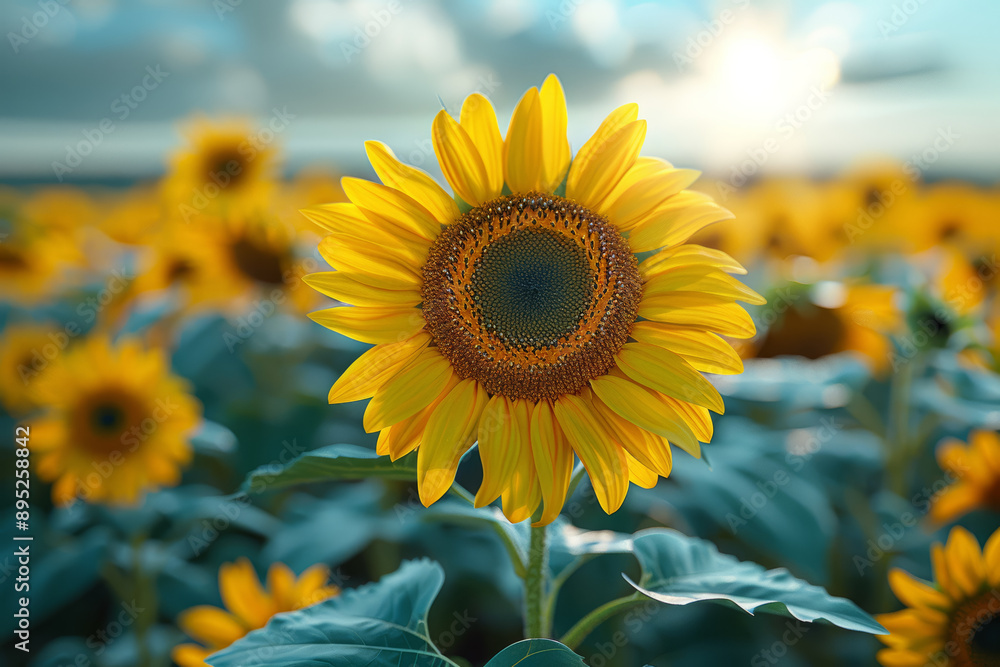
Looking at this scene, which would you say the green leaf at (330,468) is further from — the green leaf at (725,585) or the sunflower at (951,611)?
the sunflower at (951,611)

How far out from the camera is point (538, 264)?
3.35 feet

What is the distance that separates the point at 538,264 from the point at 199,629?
1.06m

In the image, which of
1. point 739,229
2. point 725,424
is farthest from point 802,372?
point 739,229

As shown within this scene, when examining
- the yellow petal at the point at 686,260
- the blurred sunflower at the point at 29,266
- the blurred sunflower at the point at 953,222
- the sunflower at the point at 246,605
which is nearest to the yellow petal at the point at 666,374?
the yellow petal at the point at 686,260

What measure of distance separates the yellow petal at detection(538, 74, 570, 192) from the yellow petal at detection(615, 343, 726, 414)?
0.81ft

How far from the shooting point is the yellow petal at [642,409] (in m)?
0.89

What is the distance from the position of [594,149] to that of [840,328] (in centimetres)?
198

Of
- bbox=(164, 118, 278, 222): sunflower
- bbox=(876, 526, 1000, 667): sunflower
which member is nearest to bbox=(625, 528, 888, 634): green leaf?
bbox=(876, 526, 1000, 667): sunflower

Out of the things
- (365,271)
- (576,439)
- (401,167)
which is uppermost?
(401,167)

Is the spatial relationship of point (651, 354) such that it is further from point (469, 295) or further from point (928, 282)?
point (928, 282)

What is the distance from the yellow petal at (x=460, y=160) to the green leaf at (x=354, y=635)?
21.4 inches

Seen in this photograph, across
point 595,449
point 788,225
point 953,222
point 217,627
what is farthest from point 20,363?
point 953,222

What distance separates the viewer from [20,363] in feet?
9.17

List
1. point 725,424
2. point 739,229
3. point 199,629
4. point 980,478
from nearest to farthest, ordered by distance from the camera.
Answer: point 199,629
point 980,478
point 725,424
point 739,229
